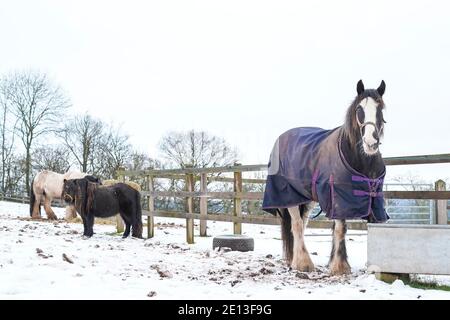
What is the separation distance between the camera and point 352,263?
6.08 metres

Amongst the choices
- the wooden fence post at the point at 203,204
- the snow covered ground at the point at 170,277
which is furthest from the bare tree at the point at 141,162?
the snow covered ground at the point at 170,277

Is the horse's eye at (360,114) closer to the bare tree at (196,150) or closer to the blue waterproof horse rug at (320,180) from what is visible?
the blue waterproof horse rug at (320,180)

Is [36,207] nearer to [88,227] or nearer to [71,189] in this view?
[71,189]

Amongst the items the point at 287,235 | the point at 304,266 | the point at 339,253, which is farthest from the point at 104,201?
the point at 339,253

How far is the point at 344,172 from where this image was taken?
16.9 ft

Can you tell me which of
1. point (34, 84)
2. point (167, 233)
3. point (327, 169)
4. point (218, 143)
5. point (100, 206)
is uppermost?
point (34, 84)

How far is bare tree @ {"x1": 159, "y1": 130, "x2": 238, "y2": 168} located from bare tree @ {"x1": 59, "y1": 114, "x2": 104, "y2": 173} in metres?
4.79

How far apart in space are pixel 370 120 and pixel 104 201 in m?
6.22

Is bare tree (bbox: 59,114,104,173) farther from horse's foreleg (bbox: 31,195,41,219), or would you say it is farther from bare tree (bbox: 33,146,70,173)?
horse's foreleg (bbox: 31,195,41,219)

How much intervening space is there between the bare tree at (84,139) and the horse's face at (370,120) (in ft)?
92.8

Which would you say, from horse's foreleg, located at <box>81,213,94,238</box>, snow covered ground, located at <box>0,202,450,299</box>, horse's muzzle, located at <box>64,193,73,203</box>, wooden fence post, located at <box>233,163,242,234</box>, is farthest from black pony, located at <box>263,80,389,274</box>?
horse's muzzle, located at <box>64,193,73,203</box>

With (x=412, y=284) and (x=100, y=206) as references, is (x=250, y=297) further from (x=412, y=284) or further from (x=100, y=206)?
(x=100, y=206)
